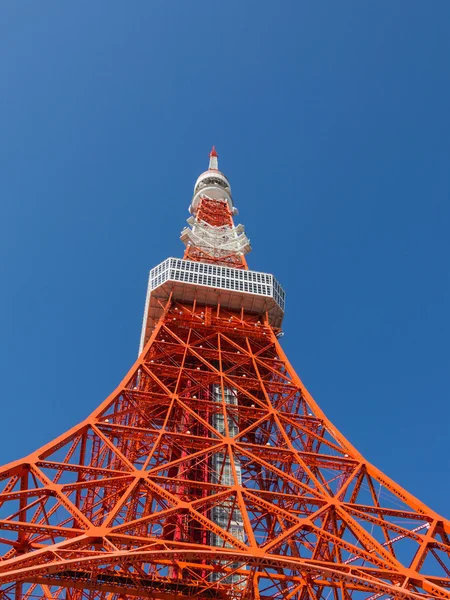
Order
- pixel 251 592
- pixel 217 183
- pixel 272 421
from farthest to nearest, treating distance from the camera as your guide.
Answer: pixel 217 183
pixel 272 421
pixel 251 592

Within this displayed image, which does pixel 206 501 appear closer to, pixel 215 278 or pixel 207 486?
pixel 207 486

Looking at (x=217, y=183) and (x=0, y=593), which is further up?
(x=217, y=183)

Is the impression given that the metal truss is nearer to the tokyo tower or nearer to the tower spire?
the tokyo tower

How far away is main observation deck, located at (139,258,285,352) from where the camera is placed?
26.7 meters

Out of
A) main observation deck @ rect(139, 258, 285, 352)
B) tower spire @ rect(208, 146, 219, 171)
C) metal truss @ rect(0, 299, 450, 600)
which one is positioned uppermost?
tower spire @ rect(208, 146, 219, 171)

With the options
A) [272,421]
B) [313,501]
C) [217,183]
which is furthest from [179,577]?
[217,183]

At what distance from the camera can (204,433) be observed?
74.2 feet

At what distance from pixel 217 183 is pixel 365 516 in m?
31.8

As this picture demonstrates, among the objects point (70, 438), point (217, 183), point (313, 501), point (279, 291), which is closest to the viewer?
point (313, 501)

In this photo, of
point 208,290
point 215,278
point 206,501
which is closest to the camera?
point 206,501

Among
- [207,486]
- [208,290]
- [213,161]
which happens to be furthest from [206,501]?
[213,161]

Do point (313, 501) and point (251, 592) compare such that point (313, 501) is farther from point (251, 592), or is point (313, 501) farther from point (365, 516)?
point (251, 592)

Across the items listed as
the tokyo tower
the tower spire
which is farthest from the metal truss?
the tower spire

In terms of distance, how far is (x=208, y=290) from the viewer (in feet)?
88.1
